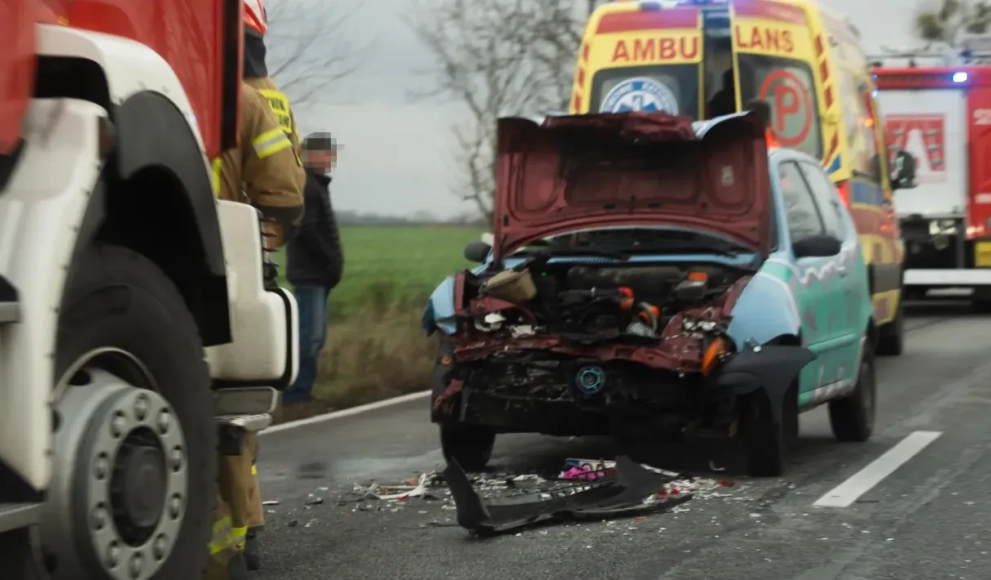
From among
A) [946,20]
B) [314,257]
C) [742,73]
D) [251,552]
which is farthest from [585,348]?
[946,20]

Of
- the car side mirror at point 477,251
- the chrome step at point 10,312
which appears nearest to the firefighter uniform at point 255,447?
the chrome step at point 10,312

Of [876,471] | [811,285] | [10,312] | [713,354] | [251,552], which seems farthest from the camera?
[811,285]

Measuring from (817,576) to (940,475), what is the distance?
2.58 meters

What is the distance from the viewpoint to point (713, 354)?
7.64 m

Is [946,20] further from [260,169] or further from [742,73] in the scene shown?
[260,169]

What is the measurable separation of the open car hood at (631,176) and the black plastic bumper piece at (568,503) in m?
1.67

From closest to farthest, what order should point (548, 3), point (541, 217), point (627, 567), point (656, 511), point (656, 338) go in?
1. point (627, 567)
2. point (656, 511)
3. point (656, 338)
4. point (541, 217)
5. point (548, 3)

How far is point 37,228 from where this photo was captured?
346 centimetres

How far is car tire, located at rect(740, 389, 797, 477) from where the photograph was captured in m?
7.82

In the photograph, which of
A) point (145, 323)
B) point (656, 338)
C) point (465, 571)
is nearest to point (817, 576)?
point (465, 571)

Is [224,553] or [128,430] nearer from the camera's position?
[128,430]

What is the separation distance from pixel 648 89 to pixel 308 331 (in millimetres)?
4276

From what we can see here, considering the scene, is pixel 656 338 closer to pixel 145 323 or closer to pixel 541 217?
pixel 541 217

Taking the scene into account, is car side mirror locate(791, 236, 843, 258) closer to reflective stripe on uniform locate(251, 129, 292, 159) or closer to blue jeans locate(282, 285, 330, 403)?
reflective stripe on uniform locate(251, 129, 292, 159)
